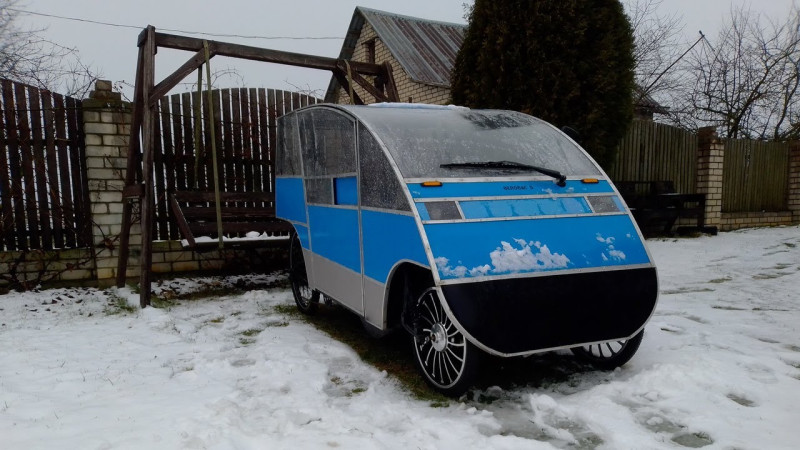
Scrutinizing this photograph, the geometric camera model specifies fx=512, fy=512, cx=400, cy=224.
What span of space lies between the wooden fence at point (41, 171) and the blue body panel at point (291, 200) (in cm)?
253

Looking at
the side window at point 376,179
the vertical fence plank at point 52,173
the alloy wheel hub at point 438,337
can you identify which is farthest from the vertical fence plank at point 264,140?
the alloy wheel hub at point 438,337

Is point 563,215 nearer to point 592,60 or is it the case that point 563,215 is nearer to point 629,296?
point 629,296

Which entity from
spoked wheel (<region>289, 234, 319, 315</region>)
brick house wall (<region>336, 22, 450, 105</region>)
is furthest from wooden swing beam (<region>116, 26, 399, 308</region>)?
brick house wall (<region>336, 22, 450, 105</region>)

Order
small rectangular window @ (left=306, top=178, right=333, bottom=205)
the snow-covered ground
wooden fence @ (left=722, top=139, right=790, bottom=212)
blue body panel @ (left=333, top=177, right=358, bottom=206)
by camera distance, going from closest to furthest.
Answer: the snow-covered ground < blue body panel @ (left=333, top=177, right=358, bottom=206) < small rectangular window @ (left=306, top=178, right=333, bottom=205) < wooden fence @ (left=722, top=139, right=790, bottom=212)

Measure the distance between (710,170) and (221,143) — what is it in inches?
400

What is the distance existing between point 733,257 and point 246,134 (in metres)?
7.67

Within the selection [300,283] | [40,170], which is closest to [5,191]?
[40,170]

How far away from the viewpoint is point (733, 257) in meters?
8.05

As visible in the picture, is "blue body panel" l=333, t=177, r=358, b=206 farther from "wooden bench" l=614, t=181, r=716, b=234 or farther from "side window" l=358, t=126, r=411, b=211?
"wooden bench" l=614, t=181, r=716, b=234

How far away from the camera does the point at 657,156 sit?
1074cm

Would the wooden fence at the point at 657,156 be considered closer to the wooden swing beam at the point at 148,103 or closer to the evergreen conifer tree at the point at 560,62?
the evergreen conifer tree at the point at 560,62

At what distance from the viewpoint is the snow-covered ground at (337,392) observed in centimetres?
260

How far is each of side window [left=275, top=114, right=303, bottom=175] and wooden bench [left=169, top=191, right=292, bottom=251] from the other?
2.49 ft

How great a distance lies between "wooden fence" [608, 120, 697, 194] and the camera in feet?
33.6
